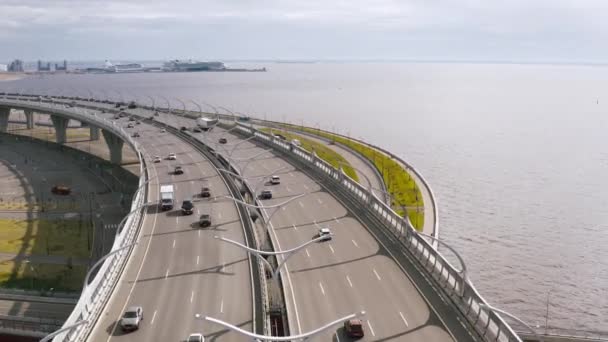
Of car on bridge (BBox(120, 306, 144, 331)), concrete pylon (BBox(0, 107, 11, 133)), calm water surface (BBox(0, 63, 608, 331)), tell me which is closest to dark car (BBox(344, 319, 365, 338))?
car on bridge (BBox(120, 306, 144, 331))

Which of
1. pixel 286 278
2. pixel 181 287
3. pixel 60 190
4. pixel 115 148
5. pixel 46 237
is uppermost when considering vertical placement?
pixel 286 278

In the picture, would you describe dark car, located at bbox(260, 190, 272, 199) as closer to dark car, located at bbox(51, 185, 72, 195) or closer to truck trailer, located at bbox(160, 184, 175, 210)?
truck trailer, located at bbox(160, 184, 175, 210)

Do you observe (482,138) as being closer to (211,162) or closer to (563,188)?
(563,188)

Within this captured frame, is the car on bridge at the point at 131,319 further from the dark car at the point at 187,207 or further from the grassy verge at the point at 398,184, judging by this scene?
the grassy verge at the point at 398,184

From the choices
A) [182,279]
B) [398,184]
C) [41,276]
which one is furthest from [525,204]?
[41,276]

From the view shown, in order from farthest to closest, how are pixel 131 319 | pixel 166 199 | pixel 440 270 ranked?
pixel 166 199 < pixel 440 270 < pixel 131 319

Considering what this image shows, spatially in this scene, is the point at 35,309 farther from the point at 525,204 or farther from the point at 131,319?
the point at 525,204
